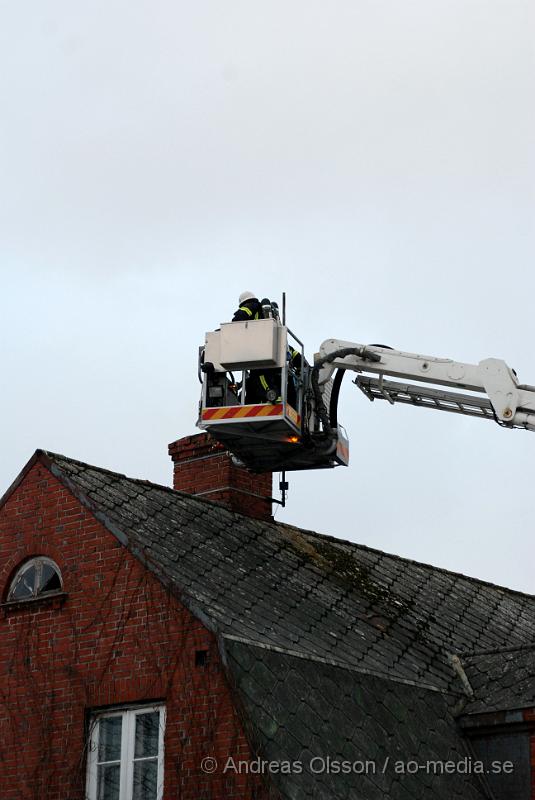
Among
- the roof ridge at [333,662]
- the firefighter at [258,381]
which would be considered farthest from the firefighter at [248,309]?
the roof ridge at [333,662]

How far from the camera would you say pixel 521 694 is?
53.4ft

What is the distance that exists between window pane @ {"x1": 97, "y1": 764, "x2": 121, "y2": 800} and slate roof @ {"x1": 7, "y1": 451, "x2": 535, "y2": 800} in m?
1.95

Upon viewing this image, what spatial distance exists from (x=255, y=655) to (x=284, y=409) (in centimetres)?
423

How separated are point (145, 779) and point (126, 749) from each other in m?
0.40

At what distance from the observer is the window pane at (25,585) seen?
16594mm

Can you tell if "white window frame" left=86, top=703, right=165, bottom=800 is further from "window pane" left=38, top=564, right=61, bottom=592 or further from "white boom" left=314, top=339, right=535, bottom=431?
"white boom" left=314, top=339, right=535, bottom=431

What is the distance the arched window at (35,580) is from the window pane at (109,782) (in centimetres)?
237

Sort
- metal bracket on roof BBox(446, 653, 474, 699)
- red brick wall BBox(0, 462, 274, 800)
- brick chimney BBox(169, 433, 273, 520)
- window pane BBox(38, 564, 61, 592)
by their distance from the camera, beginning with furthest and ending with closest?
brick chimney BBox(169, 433, 273, 520)
metal bracket on roof BBox(446, 653, 474, 699)
window pane BBox(38, 564, 61, 592)
red brick wall BBox(0, 462, 274, 800)

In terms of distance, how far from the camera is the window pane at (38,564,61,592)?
1642cm

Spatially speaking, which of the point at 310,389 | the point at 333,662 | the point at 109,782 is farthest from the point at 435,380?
the point at 109,782

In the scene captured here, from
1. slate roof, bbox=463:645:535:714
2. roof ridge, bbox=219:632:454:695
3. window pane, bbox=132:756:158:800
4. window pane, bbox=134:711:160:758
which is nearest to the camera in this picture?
roof ridge, bbox=219:632:454:695

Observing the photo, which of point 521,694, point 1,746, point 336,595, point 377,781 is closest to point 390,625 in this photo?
point 336,595

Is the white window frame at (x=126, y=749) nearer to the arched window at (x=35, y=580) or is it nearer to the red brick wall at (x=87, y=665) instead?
the red brick wall at (x=87, y=665)

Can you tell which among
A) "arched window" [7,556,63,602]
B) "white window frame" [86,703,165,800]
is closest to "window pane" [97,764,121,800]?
"white window frame" [86,703,165,800]
